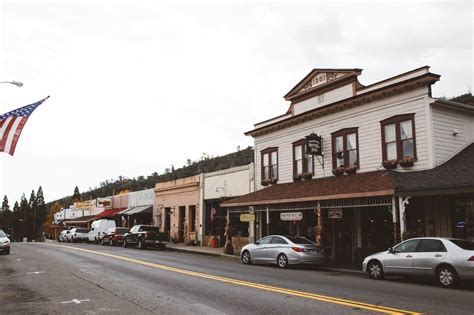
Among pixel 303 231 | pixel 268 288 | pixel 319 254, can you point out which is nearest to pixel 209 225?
pixel 303 231

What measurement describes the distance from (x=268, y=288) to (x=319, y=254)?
739 cm

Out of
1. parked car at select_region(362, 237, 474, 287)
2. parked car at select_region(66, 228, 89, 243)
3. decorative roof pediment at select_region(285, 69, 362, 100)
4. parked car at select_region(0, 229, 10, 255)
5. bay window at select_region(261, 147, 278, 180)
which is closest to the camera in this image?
parked car at select_region(362, 237, 474, 287)

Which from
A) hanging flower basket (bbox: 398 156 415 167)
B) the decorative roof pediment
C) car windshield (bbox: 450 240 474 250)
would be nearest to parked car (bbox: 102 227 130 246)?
the decorative roof pediment

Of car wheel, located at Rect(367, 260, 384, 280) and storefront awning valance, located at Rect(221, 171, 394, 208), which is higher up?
storefront awning valance, located at Rect(221, 171, 394, 208)

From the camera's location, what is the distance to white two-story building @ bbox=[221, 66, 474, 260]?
18.0 m

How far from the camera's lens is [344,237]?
22.7 meters

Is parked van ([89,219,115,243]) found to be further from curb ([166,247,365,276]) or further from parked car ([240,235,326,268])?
parked car ([240,235,326,268])

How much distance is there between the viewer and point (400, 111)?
20281 mm

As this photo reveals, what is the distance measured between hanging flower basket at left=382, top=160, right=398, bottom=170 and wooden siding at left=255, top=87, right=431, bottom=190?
22.7 inches

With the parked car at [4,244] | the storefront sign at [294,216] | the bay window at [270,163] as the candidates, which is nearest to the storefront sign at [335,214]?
the storefront sign at [294,216]

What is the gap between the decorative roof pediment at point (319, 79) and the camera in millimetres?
23016

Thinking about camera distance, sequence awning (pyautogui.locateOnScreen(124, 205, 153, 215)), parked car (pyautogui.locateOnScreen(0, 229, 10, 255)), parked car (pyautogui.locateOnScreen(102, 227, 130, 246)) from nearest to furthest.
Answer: parked car (pyautogui.locateOnScreen(0, 229, 10, 255))
parked car (pyautogui.locateOnScreen(102, 227, 130, 246))
awning (pyautogui.locateOnScreen(124, 205, 153, 215))

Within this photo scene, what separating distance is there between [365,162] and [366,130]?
1.50 m

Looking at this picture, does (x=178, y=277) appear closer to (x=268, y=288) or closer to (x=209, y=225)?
(x=268, y=288)
